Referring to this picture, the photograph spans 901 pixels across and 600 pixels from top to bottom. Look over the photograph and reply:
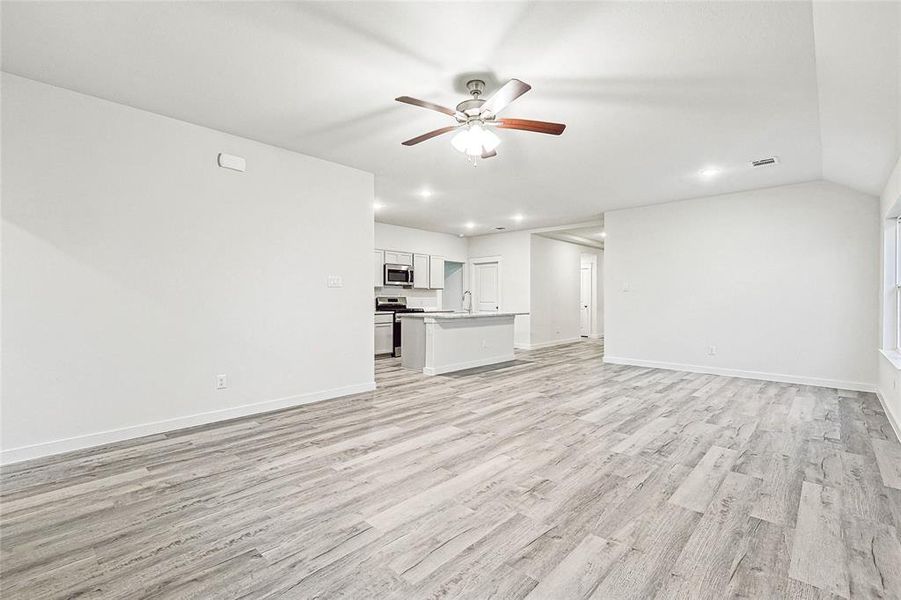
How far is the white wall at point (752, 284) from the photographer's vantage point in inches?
194

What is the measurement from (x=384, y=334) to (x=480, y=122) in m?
5.61

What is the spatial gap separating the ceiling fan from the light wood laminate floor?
2.30m

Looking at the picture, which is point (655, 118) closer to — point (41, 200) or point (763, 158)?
point (763, 158)

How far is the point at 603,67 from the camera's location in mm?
2590

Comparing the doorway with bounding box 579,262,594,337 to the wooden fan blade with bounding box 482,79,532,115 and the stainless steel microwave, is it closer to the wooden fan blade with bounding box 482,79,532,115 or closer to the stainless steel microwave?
the stainless steel microwave

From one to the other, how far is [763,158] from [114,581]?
19.8ft

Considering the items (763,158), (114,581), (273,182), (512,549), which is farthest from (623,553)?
(763,158)

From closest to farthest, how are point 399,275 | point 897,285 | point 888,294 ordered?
point 897,285 → point 888,294 → point 399,275

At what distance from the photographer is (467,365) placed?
20.9 feet

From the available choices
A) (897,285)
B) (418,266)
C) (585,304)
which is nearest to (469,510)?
(897,285)

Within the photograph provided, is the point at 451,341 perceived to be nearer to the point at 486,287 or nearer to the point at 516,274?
the point at 516,274

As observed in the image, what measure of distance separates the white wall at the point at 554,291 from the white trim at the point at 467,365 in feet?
6.15

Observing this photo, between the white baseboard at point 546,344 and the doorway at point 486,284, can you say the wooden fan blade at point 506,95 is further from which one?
the doorway at point 486,284

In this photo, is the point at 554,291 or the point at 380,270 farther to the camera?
the point at 554,291
